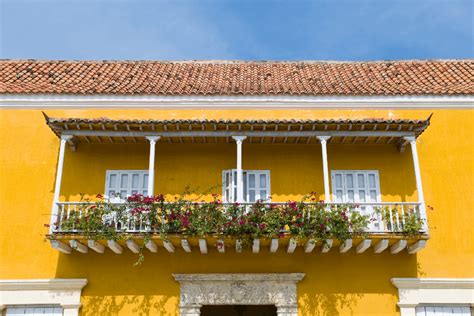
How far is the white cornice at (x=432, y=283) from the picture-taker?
37.0 feet

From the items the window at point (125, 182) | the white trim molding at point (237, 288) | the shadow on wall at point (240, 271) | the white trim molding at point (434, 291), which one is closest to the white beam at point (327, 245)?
the shadow on wall at point (240, 271)

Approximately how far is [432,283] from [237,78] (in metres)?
7.28

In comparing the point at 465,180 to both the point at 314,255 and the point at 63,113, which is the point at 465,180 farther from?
the point at 63,113

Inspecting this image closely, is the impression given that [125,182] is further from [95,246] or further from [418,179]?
[418,179]

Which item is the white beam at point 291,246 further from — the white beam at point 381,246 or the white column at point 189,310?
the white column at point 189,310

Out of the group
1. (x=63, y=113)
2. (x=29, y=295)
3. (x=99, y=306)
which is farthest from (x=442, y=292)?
(x=63, y=113)

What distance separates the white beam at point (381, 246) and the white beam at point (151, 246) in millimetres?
4653

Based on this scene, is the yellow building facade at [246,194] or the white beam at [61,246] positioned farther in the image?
the yellow building facade at [246,194]

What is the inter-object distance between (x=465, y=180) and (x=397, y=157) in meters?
1.62

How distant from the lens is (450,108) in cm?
1295

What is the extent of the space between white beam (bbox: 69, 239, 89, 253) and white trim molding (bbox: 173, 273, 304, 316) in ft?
6.55

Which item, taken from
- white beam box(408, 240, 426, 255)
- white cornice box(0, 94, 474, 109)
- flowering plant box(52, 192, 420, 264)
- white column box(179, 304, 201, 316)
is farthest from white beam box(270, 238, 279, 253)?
white cornice box(0, 94, 474, 109)

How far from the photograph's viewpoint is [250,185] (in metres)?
12.1

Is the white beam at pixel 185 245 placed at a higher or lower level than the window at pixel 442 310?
higher
